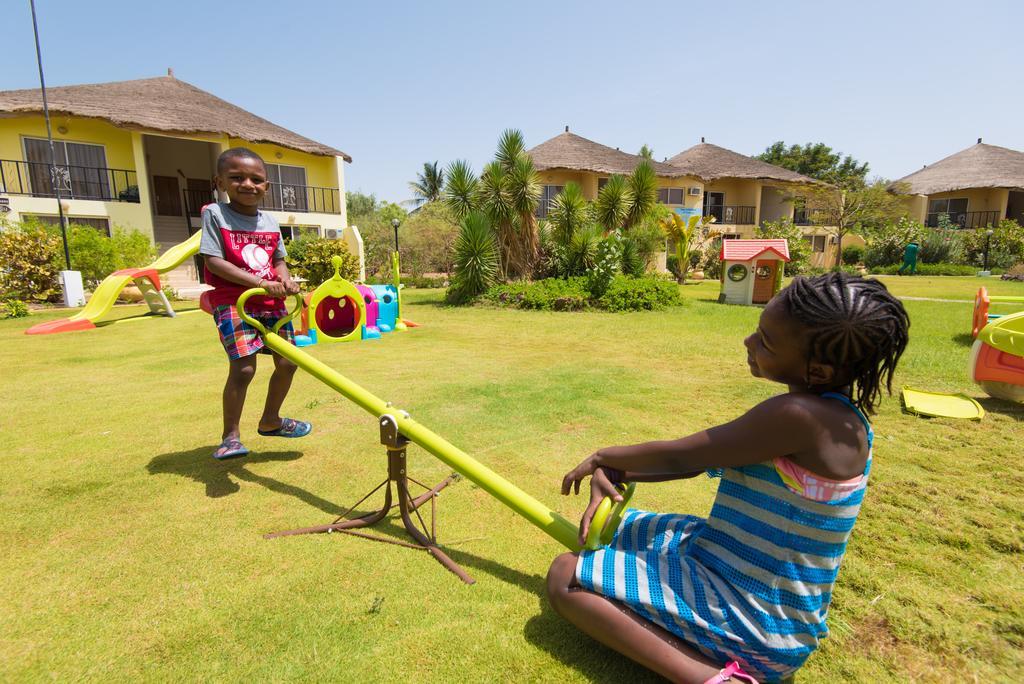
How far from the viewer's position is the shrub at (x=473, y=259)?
13.4 meters

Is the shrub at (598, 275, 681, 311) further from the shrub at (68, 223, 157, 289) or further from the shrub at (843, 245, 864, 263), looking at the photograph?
the shrub at (843, 245, 864, 263)

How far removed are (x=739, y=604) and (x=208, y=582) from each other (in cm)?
198

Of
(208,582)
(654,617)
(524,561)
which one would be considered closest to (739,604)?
(654,617)

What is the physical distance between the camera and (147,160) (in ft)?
58.4

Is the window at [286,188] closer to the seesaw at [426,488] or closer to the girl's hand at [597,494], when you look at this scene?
the seesaw at [426,488]

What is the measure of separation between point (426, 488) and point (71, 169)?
19.9 m

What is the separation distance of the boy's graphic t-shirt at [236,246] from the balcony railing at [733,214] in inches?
1227

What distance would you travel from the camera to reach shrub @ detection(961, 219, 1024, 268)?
23.3m

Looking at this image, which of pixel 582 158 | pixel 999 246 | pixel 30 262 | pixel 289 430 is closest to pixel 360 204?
pixel 582 158

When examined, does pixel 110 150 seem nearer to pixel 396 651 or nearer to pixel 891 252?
pixel 396 651

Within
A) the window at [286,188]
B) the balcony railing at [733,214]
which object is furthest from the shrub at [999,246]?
the window at [286,188]

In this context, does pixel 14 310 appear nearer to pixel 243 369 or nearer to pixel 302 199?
pixel 243 369

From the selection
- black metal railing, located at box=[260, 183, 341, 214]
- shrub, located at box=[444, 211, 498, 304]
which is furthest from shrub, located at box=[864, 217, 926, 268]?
black metal railing, located at box=[260, 183, 341, 214]

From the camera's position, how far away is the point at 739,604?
144cm
